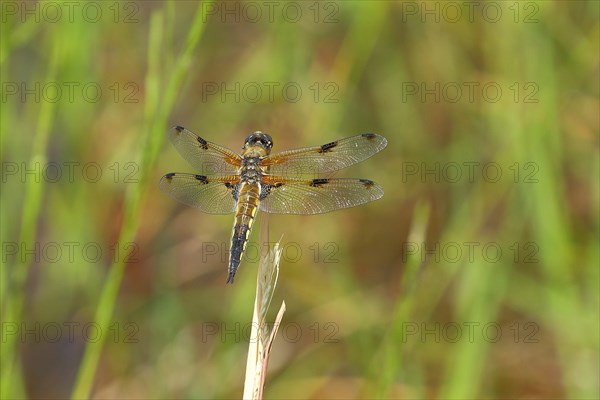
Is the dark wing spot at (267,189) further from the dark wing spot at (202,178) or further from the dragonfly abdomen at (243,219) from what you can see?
the dark wing spot at (202,178)

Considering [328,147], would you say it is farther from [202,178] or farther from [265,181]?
[202,178]

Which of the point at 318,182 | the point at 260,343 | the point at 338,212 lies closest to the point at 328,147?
the point at 318,182

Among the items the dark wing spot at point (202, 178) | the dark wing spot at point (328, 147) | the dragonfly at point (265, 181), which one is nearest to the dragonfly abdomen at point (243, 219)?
the dragonfly at point (265, 181)

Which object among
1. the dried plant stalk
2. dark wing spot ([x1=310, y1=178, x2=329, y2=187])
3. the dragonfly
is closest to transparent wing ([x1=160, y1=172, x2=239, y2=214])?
the dragonfly

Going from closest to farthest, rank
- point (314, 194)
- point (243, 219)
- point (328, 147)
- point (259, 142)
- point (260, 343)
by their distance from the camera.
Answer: point (260, 343)
point (243, 219)
point (314, 194)
point (328, 147)
point (259, 142)

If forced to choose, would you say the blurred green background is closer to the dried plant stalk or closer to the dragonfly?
the dragonfly

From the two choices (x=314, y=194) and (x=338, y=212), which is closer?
(x=314, y=194)
